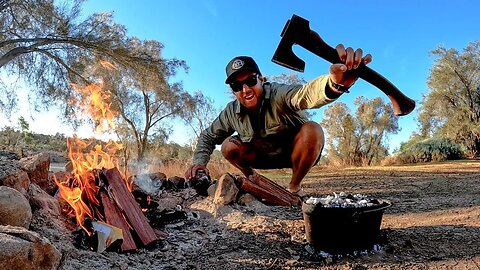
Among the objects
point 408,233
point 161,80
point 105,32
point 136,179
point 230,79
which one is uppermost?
point 105,32

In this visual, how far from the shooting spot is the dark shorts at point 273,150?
3758 mm

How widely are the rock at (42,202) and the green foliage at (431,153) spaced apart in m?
14.4

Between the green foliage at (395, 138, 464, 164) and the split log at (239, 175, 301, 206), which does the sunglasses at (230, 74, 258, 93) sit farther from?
the green foliage at (395, 138, 464, 164)

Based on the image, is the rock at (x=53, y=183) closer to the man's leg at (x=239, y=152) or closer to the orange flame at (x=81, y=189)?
the orange flame at (x=81, y=189)

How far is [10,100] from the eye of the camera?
15.6m

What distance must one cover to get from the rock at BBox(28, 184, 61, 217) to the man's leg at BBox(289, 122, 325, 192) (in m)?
2.16

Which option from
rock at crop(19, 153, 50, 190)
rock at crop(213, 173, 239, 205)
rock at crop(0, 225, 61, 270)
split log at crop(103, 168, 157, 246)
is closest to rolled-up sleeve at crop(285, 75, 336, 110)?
rock at crop(213, 173, 239, 205)

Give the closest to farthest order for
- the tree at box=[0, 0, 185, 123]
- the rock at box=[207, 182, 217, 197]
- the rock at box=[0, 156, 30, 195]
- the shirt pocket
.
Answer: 1. the rock at box=[0, 156, 30, 195]
2. the shirt pocket
3. the rock at box=[207, 182, 217, 197]
4. the tree at box=[0, 0, 185, 123]

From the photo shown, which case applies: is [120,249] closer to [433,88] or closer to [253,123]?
[253,123]

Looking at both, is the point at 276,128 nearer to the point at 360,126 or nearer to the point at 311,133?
the point at 311,133

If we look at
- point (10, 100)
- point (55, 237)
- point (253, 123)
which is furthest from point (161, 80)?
point (55, 237)

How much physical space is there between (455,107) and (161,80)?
54.1 ft

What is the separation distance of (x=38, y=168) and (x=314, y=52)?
247cm

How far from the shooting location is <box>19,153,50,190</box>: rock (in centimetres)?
300
